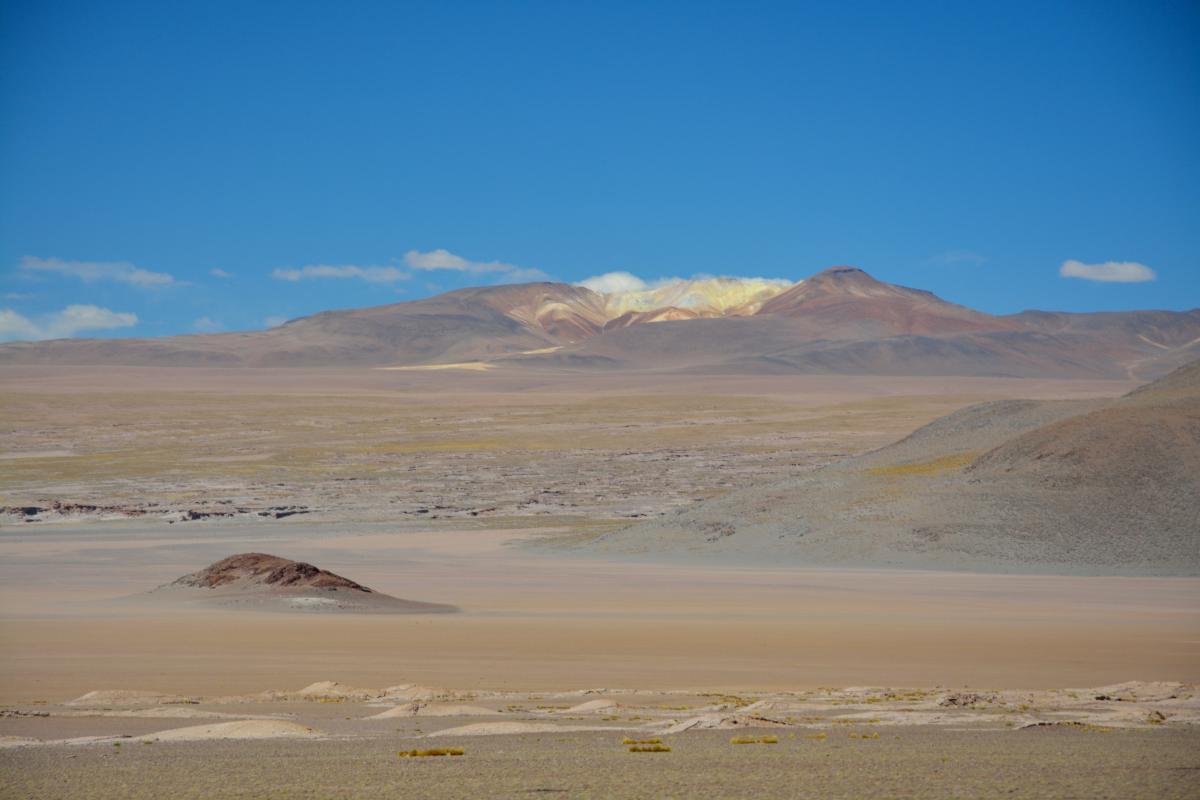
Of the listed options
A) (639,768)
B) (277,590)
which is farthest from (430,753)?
(277,590)

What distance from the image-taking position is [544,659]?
24297 millimetres

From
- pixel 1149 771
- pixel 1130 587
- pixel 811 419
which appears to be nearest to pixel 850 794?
pixel 1149 771

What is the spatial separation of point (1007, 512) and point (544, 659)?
22335mm

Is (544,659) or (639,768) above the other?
(639,768)

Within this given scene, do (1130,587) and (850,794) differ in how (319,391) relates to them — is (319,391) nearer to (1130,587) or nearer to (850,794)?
(1130,587)

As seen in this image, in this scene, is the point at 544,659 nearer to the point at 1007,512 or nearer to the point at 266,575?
the point at 266,575

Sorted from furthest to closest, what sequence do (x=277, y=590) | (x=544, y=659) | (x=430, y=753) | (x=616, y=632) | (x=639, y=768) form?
(x=277, y=590) → (x=616, y=632) → (x=544, y=659) → (x=430, y=753) → (x=639, y=768)

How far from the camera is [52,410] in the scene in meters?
116

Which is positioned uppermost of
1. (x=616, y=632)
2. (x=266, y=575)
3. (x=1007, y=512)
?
(x=1007, y=512)

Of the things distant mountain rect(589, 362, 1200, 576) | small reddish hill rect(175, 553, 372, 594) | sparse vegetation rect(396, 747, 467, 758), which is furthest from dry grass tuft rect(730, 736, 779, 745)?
distant mountain rect(589, 362, 1200, 576)

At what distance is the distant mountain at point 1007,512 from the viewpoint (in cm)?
4062

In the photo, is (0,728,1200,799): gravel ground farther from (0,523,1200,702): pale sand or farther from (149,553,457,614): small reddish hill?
(149,553,457,614): small reddish hill

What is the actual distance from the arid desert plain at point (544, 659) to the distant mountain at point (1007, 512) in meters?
0.82

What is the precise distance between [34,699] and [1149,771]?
46.0 feet
